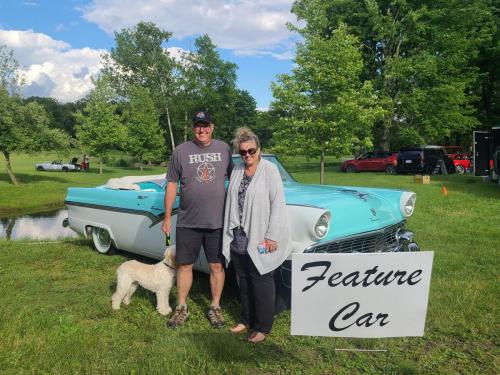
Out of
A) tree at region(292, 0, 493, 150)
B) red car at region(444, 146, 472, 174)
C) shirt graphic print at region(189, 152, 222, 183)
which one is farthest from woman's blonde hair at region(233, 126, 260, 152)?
tree at region(292, 0, 493, 150)

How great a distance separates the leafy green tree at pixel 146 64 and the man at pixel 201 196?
44693 millimetres

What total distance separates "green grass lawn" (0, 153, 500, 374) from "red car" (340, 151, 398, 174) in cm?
2224

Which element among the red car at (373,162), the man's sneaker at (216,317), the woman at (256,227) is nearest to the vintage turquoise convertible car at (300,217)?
the woman at (256,227)

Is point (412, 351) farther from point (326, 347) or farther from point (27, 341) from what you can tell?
point (27, 341)

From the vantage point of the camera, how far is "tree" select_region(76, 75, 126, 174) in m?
32.1

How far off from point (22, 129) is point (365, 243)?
19.7m

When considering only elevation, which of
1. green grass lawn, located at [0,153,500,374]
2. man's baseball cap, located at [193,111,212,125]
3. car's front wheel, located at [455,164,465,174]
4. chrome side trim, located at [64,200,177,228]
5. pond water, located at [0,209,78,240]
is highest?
man's baseball cap, located at [193,111,212,125]

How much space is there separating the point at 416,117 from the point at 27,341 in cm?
2985

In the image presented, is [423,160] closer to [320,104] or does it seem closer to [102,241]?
[320,104]

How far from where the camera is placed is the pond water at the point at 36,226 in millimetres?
10912

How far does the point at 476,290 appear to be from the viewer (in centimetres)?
467

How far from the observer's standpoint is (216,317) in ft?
13.2

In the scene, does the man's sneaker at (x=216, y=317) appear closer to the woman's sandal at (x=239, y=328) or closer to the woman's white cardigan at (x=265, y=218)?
the woman's sandal at (x=239, y=328)

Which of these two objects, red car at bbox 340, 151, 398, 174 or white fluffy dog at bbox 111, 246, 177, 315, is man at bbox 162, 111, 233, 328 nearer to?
white fluffy dog at bbox 111, 246, 177, 315
